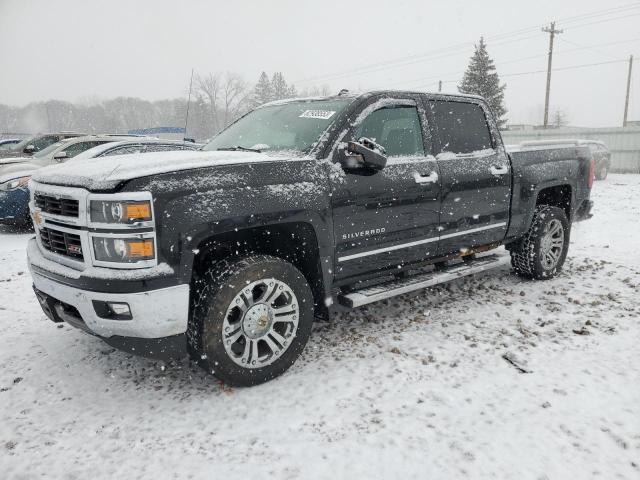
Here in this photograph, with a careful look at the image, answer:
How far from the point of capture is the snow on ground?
2479 mm

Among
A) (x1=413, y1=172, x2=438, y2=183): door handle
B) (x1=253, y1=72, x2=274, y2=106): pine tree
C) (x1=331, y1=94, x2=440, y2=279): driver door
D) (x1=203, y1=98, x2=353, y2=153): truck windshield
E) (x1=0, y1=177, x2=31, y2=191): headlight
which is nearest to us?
(x1=331, y1=94, x2=440, y2=279): driver door

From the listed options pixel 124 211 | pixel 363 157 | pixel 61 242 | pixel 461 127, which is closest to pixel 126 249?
pixel 124 211

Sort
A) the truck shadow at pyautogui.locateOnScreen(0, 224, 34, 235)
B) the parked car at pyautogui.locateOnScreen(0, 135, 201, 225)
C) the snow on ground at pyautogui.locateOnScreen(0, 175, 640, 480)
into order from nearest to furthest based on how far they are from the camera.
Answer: the snow on ground at pyautogui.locateOnScreen(0, 175, 640, 480) → the parked car at pyautogui.locateOnScreen(0, 135, 201, 225) → the truck shadow at pyautogui.locateOnScreen(0, 224, 34, 235)

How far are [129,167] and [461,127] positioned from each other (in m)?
3.06

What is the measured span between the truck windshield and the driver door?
0.24 meters

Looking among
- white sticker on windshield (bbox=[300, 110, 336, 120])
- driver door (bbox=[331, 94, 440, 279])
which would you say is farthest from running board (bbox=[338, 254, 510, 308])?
white sticker on windshield (bbox=[300, 110, 336, 120])

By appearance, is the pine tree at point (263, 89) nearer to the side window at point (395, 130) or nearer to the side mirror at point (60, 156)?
the side mirror at point (60, 156)

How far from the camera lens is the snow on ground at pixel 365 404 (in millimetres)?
2479

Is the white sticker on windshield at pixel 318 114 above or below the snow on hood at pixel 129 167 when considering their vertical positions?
above

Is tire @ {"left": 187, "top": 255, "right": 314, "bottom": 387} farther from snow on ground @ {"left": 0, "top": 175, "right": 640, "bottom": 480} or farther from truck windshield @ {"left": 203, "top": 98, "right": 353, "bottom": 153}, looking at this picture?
truck windshield @ {"left": 203, "top": 98, "right": 353, "bottom": 153}

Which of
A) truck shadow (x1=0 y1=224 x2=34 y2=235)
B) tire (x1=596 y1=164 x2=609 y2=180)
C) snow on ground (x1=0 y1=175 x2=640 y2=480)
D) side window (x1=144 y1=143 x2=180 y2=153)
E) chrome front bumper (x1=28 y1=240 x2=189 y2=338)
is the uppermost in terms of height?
side window (x1=144 y1=143 x2=180 y2=153)

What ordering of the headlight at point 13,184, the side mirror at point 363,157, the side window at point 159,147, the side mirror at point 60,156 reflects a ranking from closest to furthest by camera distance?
the side mirror at point 363,157
the side window at point 159,147
the headlight at point 13,184
the side mirror at point 60,156

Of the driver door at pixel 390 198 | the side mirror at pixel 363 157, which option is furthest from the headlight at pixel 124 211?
the side mirror at pixel 363 157

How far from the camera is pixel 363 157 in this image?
3.39m
